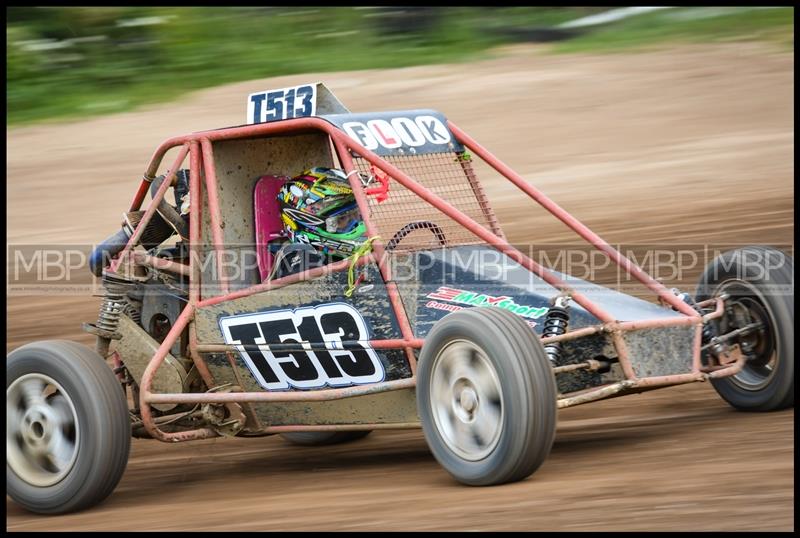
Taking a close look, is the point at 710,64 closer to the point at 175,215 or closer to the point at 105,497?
the point at 175,215

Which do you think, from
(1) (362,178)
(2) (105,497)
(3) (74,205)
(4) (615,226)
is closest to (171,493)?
(2) (105,497)

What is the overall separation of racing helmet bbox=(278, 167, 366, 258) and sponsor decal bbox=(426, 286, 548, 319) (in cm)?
48

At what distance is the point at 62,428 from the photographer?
5.34 m

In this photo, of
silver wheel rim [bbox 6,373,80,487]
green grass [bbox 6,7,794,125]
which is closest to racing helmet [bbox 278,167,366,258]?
silver wheel rim [bbox 6,373,80,487]

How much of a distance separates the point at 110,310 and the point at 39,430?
660mm

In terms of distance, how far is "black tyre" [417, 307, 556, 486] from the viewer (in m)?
4.47

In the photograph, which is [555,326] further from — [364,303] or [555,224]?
[555,224]

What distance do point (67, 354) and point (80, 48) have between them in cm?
1252

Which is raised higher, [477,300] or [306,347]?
[477,300]

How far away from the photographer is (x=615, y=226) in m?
10.3

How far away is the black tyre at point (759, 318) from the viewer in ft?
18.1

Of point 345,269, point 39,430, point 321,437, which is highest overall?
point 345,269

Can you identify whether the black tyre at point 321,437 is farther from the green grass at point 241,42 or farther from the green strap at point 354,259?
the green grass at point 241,42

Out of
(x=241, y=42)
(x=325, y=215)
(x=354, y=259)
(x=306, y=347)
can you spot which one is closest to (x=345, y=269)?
(x=354, y=259)
